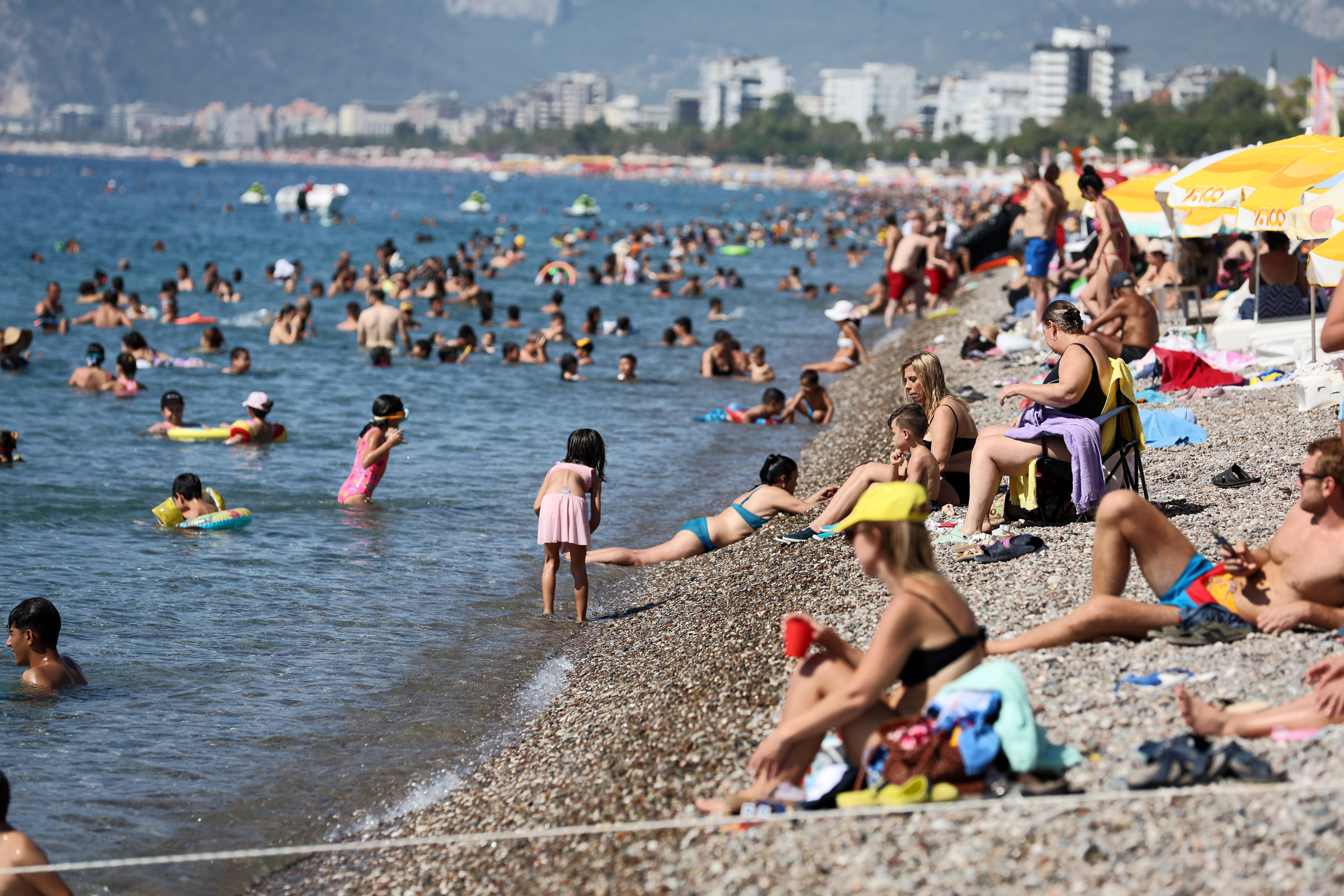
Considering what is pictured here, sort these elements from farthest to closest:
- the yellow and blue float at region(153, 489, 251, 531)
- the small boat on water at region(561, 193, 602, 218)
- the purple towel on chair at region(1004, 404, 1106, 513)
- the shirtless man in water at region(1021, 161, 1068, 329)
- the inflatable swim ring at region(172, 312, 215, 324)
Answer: the small boat on water at region(561, 193, 602, 218), the inflatable swim ring at region(172, 312, 215, 324), the shirtless man in water at region(1021, 161, 1068, 329), the yellow and blue float at region(153, 489, 251, 531), the purple towel on chair at region(1004, 404, 1106, 513)

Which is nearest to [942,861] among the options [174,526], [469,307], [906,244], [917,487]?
[917,487]

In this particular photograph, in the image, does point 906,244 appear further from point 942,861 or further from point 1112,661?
point 942,861

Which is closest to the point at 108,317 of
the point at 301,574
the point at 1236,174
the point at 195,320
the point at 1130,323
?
the point at 195,320

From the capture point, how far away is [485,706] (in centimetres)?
694

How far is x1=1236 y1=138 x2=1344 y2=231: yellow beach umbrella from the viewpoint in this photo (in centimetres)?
979

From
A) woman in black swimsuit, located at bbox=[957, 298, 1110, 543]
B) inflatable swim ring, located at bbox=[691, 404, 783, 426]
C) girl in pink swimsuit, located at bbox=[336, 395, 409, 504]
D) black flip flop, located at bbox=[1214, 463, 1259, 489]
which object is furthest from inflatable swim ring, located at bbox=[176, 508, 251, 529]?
black flip flop, located at bbox=[1214, 463, 1259, 489]

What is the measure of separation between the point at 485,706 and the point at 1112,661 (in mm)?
3401

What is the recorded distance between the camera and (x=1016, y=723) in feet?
14.0

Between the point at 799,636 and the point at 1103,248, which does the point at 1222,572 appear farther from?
the point at 1103,248

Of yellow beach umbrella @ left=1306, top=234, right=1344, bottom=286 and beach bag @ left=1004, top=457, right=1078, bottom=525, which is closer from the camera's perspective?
beach bag @ left=1004, top=457, right=1078, bottom=525

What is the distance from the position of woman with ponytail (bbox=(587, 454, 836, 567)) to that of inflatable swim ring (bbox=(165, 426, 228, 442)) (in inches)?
270

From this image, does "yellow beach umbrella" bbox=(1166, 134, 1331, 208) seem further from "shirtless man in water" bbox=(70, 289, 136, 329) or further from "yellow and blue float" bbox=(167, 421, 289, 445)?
"shirtless man in water" bbox=(70, 289, 136, 329)

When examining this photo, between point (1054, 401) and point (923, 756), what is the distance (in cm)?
367

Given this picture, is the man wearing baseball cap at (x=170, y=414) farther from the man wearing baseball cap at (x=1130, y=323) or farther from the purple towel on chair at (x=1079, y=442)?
the purple towel on chair at (x=1079, y=442)
